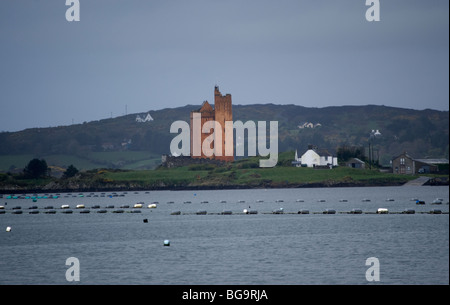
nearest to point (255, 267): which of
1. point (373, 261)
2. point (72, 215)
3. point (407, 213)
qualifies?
point (373, 261)

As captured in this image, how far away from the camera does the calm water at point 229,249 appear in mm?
53344

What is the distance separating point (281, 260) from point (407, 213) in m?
42.7

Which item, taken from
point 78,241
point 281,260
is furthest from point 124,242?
point 281,260

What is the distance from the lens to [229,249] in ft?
226

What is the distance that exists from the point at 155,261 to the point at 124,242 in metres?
16.1

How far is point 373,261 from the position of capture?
57.4 m

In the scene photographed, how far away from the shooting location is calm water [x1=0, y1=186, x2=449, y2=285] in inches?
2100
